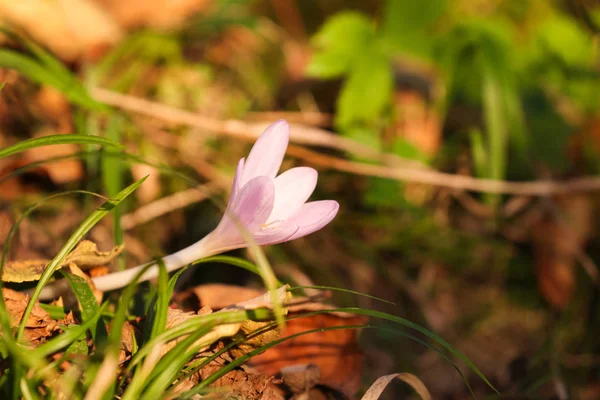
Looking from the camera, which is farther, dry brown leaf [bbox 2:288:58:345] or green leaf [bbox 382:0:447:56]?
green leaf [bbox 382:0:447:56]

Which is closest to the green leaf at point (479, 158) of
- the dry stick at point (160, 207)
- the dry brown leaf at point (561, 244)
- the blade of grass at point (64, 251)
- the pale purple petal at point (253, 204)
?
the dry brown leaf at point (561, 244)

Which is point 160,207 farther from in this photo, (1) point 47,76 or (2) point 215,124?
(1) point 47,76

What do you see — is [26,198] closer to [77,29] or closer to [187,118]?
[187,118]

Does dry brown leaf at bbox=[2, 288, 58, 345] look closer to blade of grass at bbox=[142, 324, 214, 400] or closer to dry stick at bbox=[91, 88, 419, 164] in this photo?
blade of grass at bbox=[142, 324, 214, 400]

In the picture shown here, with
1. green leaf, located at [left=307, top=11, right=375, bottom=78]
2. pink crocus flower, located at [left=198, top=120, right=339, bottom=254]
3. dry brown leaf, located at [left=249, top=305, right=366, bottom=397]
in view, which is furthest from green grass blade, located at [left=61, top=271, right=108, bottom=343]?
green leaf, located at [left=307, top=11, right=375, bottom=78]

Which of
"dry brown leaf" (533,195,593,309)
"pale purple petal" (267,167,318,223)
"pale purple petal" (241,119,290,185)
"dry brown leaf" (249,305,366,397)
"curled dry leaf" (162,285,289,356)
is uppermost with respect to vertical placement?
"pale purple petal" (241,119,290,185)

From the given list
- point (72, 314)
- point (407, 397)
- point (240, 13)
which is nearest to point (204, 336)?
point (72, 314)
